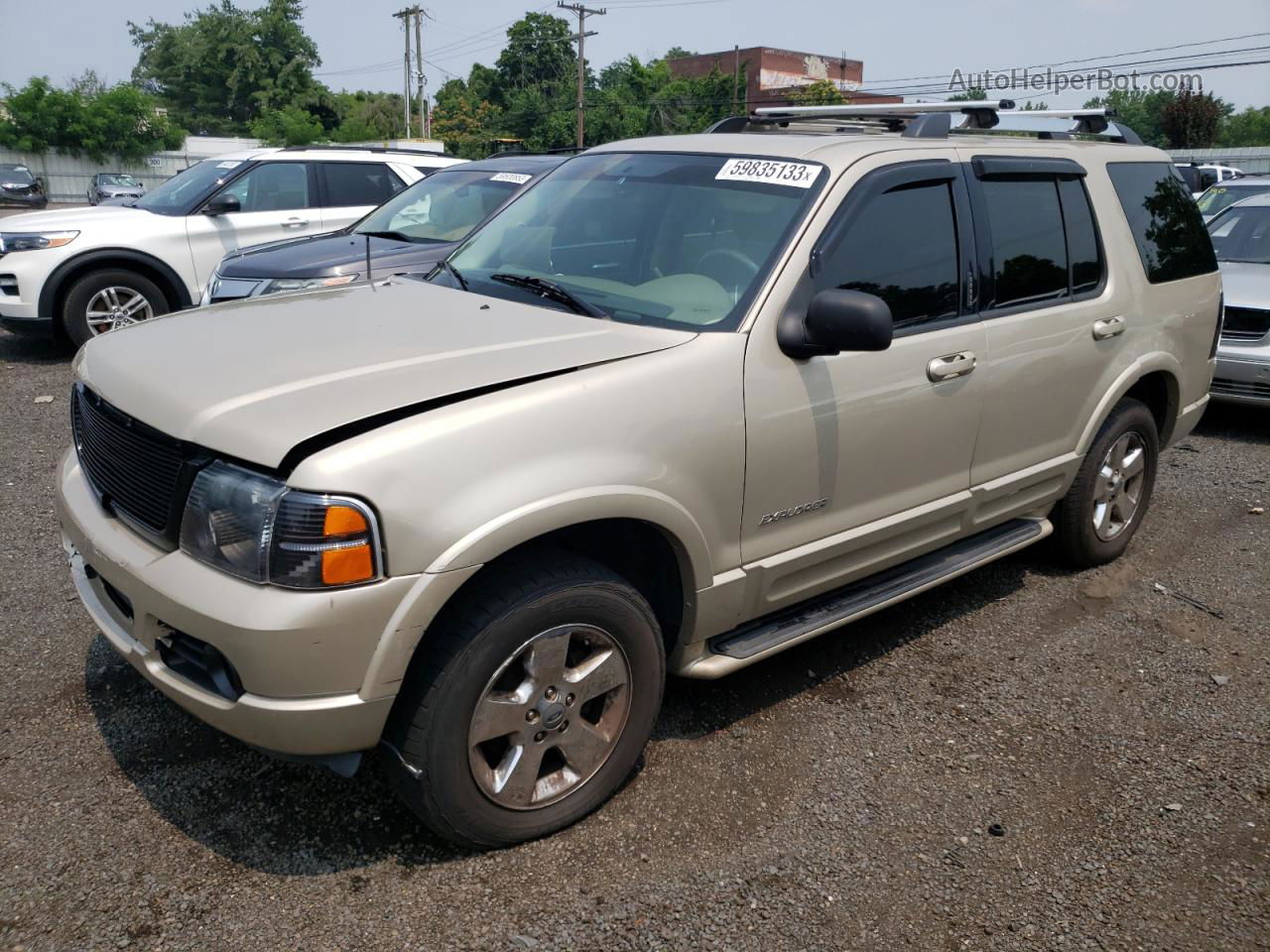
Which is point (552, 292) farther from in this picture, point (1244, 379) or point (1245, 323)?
point (1245, 323)

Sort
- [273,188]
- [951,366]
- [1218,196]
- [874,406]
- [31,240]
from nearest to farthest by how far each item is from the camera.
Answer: [874,406]
[951,366]
[31,240]
[273,188]
[1218,196]

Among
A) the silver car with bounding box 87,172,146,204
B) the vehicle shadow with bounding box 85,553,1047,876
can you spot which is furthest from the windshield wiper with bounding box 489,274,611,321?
the silver car with bounding box 87,172,146,204

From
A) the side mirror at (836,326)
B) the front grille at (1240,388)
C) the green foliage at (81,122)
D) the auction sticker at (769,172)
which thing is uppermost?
the green foliage at (81,122)

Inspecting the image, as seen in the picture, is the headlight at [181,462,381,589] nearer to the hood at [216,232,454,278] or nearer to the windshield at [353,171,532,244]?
the hood at [216,232,454,278]

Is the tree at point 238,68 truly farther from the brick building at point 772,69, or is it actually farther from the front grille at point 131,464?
the front grille at point 131,464

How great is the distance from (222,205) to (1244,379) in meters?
8.44

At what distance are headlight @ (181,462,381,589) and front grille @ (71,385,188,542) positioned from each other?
232mm

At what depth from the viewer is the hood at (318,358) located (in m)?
2.53

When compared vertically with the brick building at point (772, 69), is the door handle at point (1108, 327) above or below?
below

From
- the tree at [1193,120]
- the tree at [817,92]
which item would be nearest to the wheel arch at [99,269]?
the tree at [1193,120]

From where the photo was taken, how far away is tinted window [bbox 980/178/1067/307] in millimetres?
4039

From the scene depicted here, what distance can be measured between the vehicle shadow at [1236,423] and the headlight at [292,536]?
292 inches

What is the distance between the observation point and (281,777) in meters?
3.19

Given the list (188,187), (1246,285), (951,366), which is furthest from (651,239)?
(188,187)
